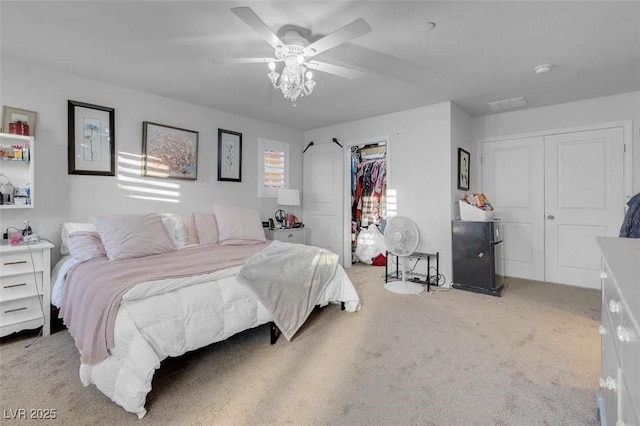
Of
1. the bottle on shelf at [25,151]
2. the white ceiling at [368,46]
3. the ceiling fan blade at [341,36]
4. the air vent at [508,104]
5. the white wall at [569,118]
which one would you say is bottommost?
the bottle on shelf at [25,151]

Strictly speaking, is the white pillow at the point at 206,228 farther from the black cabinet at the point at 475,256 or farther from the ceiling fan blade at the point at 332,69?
the black cabinet at the point at 475,256

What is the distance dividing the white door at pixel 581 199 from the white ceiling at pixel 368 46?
1.97 feet

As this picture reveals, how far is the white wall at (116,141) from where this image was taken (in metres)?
2.73

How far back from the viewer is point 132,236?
2.62m

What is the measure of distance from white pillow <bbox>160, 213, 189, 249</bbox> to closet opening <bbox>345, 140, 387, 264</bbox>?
2.65 meters

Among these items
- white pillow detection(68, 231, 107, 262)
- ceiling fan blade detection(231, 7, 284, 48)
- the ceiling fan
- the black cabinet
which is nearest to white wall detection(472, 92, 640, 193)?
the black cabinet

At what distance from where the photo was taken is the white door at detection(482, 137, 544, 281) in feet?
13.3

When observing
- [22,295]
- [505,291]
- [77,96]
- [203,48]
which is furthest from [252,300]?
[505,291]

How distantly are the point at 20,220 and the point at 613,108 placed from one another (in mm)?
6293

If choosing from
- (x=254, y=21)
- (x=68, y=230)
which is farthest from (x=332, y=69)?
(x=68, y=230)

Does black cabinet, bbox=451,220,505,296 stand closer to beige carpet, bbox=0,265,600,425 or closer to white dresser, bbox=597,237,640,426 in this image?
beige carpet, bbox=0,265,600,425

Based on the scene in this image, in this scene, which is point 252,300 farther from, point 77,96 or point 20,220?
point 77,96

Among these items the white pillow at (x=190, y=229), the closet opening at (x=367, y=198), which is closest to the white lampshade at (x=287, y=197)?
the closet opening at (x=367, y=198)

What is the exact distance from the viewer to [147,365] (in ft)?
5.02
